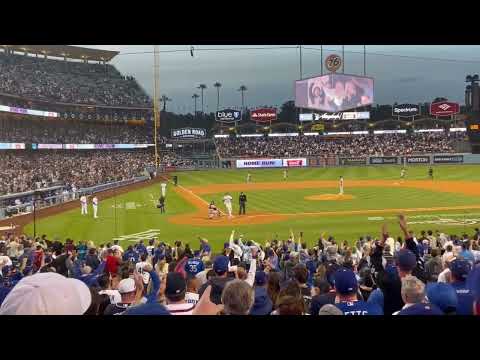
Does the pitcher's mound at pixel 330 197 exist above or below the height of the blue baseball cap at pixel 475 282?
below

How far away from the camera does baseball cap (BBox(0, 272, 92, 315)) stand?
2666 millimetres

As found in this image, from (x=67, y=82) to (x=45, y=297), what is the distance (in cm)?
6884

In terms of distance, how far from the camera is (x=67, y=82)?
217 ft

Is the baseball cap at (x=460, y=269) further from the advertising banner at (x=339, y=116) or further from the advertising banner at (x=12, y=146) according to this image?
the advertising banner at (x=339, y=116)

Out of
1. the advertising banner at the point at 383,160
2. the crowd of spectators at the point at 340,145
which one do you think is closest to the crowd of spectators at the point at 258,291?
the advertising banner at the point at 383,160

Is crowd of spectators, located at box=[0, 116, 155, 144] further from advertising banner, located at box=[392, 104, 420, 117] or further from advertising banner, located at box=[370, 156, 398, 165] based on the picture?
advertising banner, located at box=[392, 104, 420, 117]

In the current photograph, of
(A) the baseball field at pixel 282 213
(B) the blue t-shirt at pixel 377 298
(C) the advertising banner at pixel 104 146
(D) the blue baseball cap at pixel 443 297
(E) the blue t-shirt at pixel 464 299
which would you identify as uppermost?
(C) the advertising banner at pixel 104 146

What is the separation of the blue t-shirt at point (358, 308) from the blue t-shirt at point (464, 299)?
1.37 meters

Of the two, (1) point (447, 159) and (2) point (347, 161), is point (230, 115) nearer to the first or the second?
(2) point (347, 161)

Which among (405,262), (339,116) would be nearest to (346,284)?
(405,262)

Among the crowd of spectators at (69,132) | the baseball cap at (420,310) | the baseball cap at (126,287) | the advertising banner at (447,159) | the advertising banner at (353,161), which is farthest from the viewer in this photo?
the advertising banner at (353,161)

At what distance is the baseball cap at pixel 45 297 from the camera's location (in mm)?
2666
